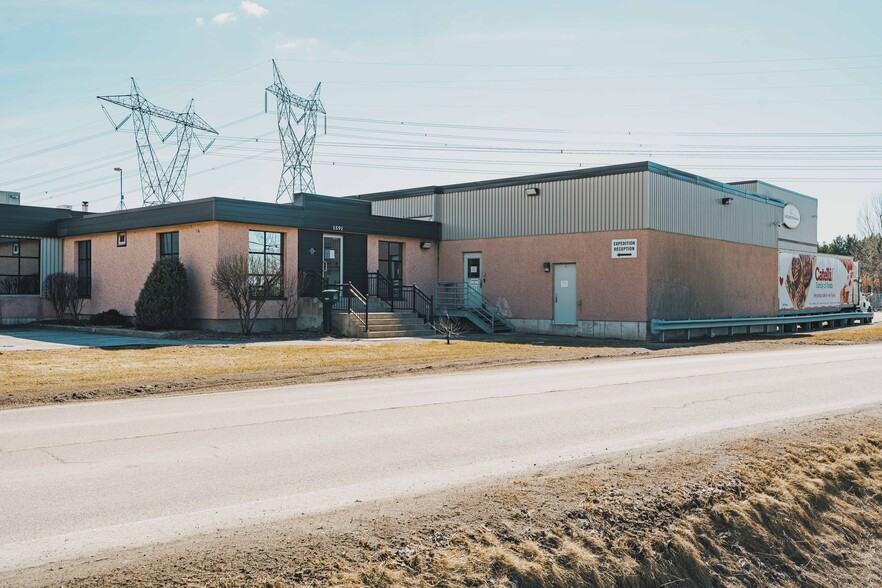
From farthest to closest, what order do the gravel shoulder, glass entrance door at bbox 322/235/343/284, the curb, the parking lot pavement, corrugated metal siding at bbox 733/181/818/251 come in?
corrugated metal siding at bbox 733/181/818/251 → glass entrance door at bbox 322/235/343/284 → the curb → the parking lot pavement → the gravel shoulder

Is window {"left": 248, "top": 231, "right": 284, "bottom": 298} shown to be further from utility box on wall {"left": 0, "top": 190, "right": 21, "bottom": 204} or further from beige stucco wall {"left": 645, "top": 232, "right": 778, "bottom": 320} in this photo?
utility box on wall {"left": 0, "top": 190, "right": 21, "bottom": 204}

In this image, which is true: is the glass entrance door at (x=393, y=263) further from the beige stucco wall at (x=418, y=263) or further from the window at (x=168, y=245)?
the window at (x=168, y=245)

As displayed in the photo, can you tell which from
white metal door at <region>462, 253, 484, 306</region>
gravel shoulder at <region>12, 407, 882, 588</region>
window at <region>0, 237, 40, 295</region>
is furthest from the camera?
→ white metal door at <region>462, 253, 484, 306</region>

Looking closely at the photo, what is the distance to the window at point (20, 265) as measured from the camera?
3028 cm

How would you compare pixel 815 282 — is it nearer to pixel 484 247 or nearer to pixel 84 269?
pixel 484 247

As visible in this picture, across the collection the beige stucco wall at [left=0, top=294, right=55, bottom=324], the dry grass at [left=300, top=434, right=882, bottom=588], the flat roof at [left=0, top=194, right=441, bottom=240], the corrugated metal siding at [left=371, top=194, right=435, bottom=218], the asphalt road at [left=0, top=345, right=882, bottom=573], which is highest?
the corrugated metal siding at [left=371, top=194, right=435, bottom=218]

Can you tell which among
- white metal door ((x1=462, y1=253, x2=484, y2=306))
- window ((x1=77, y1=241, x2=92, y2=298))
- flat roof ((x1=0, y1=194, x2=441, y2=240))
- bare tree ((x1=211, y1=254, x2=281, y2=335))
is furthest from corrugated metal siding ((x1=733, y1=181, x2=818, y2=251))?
window ((x1=77, y1=241, x2=92, y2=298))

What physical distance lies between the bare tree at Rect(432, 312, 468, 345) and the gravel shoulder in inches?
699

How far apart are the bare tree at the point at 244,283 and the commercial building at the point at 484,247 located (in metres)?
0.70

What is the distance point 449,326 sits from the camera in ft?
86.5

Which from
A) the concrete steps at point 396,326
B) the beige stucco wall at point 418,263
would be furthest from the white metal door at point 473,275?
the concrete steps at point 396,326

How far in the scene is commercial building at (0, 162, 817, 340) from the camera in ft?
86.2

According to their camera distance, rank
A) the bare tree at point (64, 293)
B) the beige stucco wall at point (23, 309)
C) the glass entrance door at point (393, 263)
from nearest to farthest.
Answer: the beige stucco wall at point (23, 309) < the bare tree at point (64, 293) < the glass entrance door at point (393, 263)

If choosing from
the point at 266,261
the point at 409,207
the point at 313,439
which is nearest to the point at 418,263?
the point at 409,207
